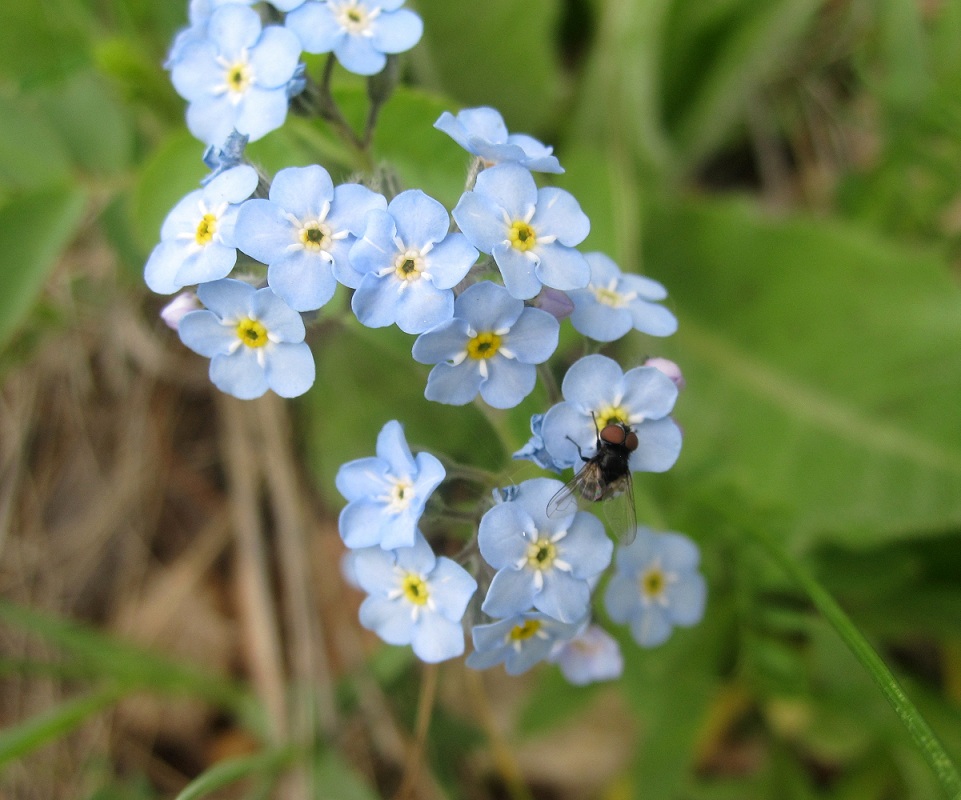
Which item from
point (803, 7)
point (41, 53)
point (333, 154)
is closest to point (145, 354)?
point (41, 53)

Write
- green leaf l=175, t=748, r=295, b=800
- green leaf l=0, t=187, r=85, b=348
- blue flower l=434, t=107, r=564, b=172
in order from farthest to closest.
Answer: green leaf l=0, t=187, r=85, b=348 < green leaf l=175, t=748, r=295, b=800 < blue flower l=434, t=107, r=564, b=172

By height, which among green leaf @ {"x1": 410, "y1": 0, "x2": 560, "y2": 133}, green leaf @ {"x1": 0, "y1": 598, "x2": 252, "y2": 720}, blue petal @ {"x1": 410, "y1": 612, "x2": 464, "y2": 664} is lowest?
green leaf @ {"x1": 0, "y1": 598, "x2": 252, "y2": 720}

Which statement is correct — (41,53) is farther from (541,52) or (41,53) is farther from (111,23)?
(541,52)

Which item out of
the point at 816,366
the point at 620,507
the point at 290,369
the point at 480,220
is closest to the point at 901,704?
the point at 620,507

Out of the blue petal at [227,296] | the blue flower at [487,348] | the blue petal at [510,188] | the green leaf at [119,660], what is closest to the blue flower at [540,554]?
the blue flower at [487,348]

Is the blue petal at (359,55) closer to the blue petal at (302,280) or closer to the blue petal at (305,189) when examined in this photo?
the blue petal at (305,189)

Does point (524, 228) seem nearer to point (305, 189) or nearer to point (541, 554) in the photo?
point (305, 189)

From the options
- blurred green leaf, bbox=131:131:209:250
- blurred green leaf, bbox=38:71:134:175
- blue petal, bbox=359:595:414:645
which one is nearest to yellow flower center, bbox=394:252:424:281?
blue petal, bbox=359:595:414:645

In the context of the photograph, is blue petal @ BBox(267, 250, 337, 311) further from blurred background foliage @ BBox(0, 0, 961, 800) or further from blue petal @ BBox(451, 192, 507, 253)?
blurred background foliage @ BBox(0, 0, 961, 800)
